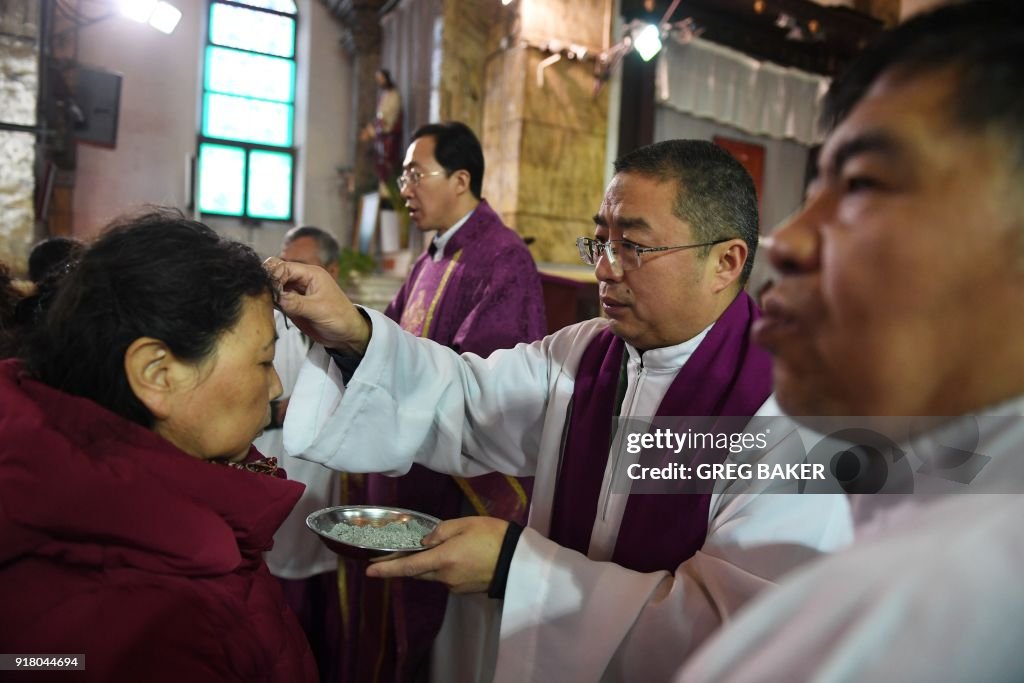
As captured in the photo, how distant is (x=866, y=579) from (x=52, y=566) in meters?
1.10

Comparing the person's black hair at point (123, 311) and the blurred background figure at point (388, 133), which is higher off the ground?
the blurred background figure at point (388, 133)

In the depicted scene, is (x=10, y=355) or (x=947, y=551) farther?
(x=10, y=355)

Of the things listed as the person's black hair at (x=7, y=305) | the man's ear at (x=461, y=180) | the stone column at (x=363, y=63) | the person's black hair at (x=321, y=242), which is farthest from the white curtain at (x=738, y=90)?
the person's black hair at (x=7, y=305)

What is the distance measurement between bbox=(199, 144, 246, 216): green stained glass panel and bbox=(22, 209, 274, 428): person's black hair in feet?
34.1

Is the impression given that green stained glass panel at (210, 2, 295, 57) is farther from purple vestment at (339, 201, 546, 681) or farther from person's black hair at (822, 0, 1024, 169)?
person's black hair at (822, 0, 1024, 169)

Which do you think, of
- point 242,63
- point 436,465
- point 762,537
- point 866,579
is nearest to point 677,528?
point 762,537

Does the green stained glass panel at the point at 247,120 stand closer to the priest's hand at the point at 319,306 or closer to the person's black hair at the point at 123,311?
the priest's hand at the point at 319,306

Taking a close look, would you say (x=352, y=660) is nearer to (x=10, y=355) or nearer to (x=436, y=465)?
(x=436, y=465)

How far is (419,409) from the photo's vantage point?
2.05 meters

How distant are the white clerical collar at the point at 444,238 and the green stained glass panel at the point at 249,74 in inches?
355

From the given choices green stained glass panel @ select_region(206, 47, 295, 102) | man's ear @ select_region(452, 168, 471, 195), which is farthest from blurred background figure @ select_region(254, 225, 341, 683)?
green stained glass panel @ select_region(206, 47, 295, 102)

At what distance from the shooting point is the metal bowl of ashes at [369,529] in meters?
1.51

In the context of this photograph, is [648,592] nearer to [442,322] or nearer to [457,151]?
[442,322]

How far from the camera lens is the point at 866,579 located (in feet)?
1.81
